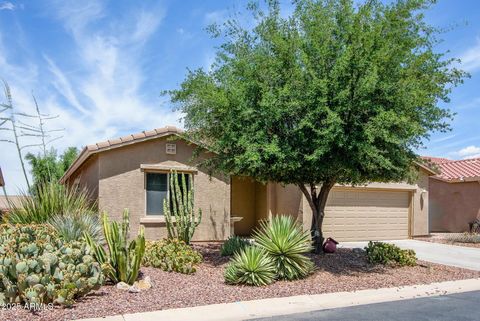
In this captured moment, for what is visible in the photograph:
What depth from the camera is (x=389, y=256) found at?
12.6 metres

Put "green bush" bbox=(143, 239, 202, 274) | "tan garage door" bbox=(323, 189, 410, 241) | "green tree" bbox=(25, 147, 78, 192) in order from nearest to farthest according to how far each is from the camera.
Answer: "green bush" bbox=(143, 239, 202, 274) → "tan garage door" bbox=(323, 189, 410, 241) → "green tree" bbox=(25, 147, 78, 192)

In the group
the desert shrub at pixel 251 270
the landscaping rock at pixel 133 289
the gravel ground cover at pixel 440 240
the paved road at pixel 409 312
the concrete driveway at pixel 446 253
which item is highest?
the desert shrub at pixel 251 270

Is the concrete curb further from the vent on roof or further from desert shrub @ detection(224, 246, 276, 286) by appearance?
the vent on roof

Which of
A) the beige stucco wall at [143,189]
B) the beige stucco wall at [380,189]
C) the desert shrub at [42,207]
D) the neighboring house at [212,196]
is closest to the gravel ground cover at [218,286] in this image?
the beige stucco wall at [143,189]

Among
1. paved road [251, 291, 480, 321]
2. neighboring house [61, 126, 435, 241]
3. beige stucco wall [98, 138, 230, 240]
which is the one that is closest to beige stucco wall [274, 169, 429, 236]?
neighboring house [61, 126, 435, 241]

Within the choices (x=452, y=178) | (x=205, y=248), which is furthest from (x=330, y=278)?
(x=452, y=178)

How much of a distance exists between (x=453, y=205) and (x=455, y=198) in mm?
380

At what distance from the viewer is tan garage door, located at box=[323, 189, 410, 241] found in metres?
19.0

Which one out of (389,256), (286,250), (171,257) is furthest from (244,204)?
(286,250)

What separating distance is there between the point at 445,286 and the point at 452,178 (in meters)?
14.9

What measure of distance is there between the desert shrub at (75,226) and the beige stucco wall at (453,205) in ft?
60.6

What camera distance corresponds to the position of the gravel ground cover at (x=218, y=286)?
7.75 m

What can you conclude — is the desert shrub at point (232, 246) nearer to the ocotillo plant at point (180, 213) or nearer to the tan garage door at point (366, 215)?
the ocotillo plant at point (180, 213)

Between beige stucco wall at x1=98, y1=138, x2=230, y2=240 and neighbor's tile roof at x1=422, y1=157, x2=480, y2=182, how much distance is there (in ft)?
37.0
